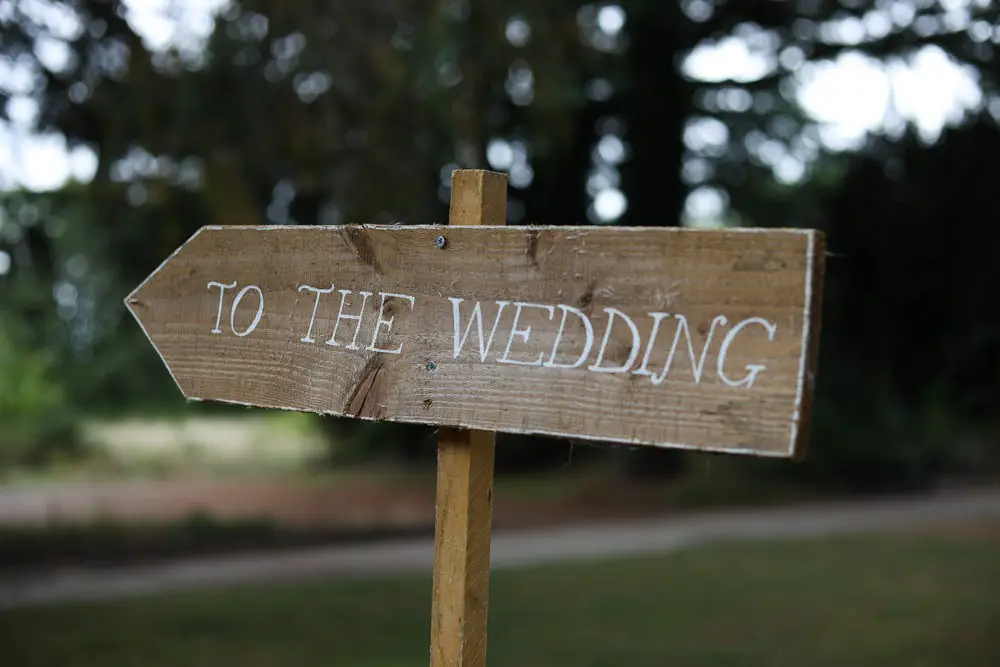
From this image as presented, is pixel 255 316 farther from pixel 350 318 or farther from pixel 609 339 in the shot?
pixel 609 339

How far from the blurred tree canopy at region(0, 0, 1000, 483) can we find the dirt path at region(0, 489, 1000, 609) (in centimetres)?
145

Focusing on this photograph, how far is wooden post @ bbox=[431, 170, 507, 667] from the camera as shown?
184 cm

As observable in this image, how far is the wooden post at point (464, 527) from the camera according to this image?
184 centimetres

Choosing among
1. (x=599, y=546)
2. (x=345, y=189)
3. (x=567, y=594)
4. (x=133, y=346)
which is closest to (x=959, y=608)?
(x=567, y=594)

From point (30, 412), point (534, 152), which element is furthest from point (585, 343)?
point (30, 412)

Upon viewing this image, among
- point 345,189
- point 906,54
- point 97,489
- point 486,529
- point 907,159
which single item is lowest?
point 97,489

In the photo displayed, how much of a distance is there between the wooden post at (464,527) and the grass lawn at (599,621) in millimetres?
3349

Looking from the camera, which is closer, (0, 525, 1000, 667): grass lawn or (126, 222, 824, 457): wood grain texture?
(126, 222, 824, 457): wood grain texture

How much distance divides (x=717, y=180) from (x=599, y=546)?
19.9ft

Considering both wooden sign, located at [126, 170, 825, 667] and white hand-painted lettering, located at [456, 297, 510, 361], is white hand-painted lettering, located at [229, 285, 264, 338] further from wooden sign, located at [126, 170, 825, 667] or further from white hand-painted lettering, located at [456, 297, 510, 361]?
white hand-painted lettering, located at [456, 297, 510, 361]

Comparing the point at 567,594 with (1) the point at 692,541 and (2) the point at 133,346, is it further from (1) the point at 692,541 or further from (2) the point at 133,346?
(2) the point at 133,346

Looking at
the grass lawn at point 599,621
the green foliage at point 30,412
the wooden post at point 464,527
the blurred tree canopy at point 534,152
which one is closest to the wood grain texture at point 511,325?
the wooden post at point 464,527

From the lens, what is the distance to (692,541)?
8820mm

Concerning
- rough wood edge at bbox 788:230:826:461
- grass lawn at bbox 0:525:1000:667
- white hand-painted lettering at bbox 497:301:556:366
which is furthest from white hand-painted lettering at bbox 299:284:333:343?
grass lawn at bbox 0:525:1000:667
